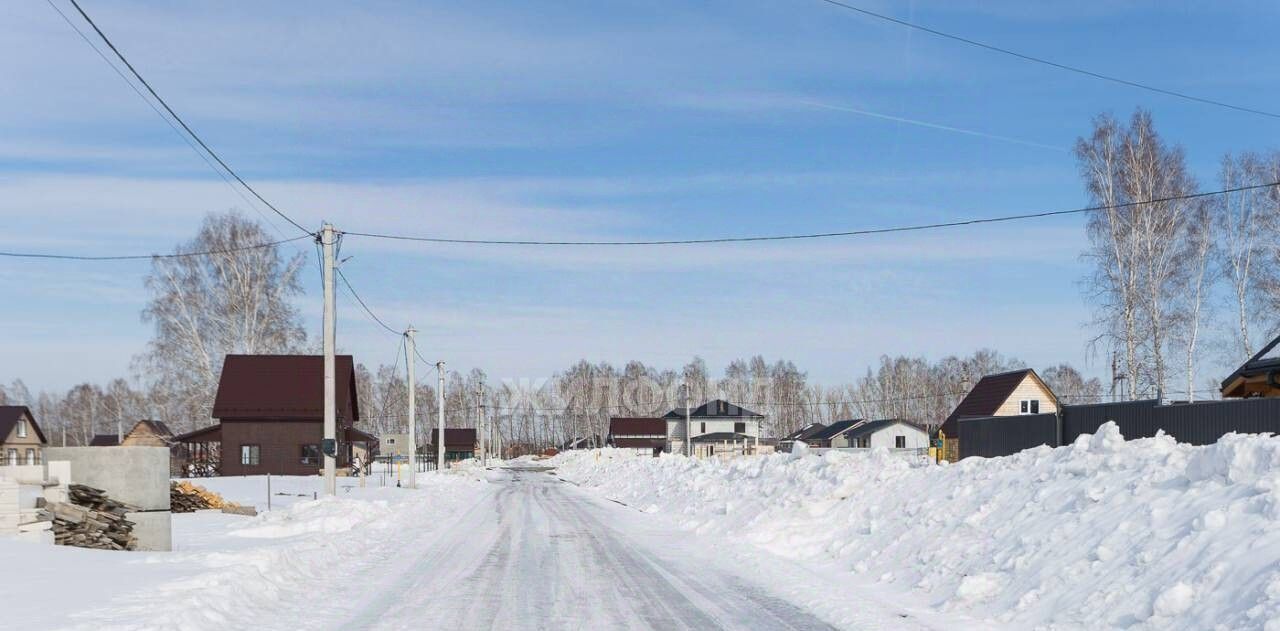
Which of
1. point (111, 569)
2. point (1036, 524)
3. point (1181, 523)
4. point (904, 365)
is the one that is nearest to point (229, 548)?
point (111, 569)

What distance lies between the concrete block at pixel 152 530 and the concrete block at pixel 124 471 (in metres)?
0.15

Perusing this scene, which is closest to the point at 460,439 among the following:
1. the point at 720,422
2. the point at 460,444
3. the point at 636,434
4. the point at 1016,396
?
the point at 460,444

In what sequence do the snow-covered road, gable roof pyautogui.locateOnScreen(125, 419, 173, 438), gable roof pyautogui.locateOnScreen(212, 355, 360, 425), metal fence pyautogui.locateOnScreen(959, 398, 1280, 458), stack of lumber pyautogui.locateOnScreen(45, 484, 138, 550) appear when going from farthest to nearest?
gable roof pyautogui.locateOnScreen(125, 419, 173, 438) → gable roof pyautogui.locateOnScreen(212, 355, 360, 425) → metal fence pyautogui.locateOnScreen(959, 398, 1280, 458) → stack of lumber pyautogui.locateOnScreen(45, 484, 138, 550) → the snow-covered road

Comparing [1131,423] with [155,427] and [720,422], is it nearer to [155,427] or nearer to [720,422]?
[155,427]

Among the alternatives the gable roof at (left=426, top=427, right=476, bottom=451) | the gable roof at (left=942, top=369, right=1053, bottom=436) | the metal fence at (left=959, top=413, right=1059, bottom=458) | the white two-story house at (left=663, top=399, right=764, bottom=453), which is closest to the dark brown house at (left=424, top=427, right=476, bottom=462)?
the gable roof at (left=426, top=427, right=476, bottom=451)

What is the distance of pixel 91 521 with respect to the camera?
16891mm

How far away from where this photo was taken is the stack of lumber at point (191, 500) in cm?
2941

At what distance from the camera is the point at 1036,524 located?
12516 millimetres

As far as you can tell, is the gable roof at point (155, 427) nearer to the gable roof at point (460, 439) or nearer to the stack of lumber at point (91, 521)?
the gable roof at point (460, 439)

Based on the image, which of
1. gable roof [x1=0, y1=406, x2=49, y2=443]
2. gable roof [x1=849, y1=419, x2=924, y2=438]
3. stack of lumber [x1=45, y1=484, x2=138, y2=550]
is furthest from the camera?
gable roof [x1=849, y1=419, x2=924, y2=438]

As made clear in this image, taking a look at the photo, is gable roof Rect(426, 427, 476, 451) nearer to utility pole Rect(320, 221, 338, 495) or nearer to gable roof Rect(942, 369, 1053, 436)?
gable roof Rect(942, 369, 1053, 436)

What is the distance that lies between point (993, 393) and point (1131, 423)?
3636cm

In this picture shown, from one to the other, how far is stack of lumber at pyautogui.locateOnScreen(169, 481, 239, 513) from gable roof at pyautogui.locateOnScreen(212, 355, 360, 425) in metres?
26.6

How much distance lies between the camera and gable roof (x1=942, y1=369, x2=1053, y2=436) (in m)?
56.0
